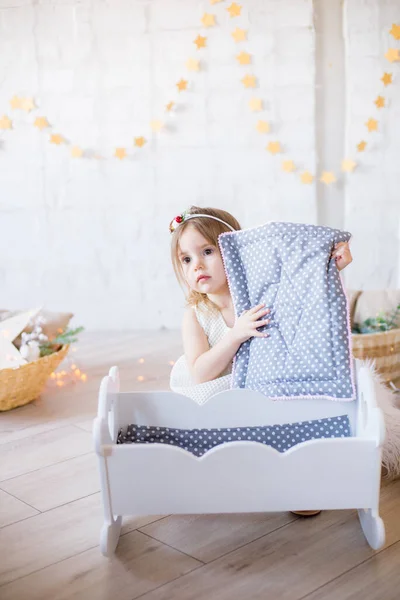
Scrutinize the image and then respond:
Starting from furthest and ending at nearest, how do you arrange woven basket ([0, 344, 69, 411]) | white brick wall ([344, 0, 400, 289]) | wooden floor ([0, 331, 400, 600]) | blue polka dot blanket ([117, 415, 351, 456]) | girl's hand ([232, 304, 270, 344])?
white brick wall ([344, 0, 400, 289]) < woven basket ([0, 344, 69, 411]) < girl's hand ([232, 304, 270, 344]) < blue polka dot blanket ([117, 415, 351, 456]) < wooden floor ([0, 331, 400, 600])

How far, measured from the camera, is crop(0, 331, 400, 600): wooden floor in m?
1.14


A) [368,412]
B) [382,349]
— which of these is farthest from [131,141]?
[368,412]

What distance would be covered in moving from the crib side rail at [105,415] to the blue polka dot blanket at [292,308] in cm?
28

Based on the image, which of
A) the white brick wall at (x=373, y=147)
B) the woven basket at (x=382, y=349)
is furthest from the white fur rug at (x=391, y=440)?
the white brick wall at (x=373, y=147)

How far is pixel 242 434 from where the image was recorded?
1395 mm

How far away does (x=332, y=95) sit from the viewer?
119 inches

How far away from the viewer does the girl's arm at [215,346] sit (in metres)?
1.52

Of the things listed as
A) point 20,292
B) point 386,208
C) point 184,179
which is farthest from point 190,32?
point 20,292

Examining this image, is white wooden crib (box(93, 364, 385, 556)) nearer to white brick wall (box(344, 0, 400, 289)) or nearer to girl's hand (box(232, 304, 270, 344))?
girl's hand (box(232, 304, 270, 344))

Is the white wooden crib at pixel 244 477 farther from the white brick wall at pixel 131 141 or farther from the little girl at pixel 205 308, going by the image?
the white brick wall at pixel 131 141

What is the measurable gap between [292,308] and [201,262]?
0.87 ft

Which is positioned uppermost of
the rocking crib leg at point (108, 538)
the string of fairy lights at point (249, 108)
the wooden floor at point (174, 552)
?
the string of fairy lights at point (249, 108)

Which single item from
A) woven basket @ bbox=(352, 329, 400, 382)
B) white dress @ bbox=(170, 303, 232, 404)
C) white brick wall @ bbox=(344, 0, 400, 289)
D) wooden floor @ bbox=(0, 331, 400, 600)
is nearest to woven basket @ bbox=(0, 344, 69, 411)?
wooden floor @ bbox=(0, 331, 400, 600)

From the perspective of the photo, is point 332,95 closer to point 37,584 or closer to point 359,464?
point 359,464
